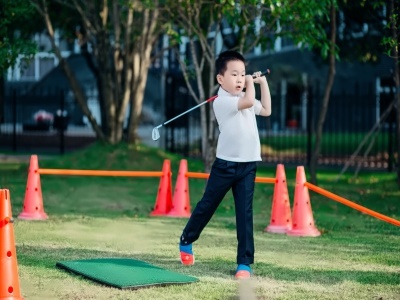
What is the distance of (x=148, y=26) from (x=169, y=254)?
11.6 metres

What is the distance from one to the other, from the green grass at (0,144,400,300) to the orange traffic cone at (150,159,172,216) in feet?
0.96

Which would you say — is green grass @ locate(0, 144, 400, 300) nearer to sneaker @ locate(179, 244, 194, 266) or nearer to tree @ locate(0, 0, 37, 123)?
sneaker @ locate(179, 244, 194, 266)

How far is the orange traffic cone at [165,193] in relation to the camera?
1366 centimetres

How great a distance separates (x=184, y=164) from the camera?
13.5 metres

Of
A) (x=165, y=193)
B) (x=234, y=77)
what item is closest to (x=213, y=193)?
(x=234, y=77)

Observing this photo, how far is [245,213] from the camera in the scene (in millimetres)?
8609

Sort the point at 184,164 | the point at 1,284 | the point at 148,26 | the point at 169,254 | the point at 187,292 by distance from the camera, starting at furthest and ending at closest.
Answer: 1. the point at 148,26
2. the point at 184,164
3. the point at 169,254
4. the point at 187,292
5. the point at 1,284

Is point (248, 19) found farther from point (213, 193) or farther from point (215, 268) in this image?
point (213, 193)

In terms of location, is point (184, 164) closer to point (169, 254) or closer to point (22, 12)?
point (169, 254)

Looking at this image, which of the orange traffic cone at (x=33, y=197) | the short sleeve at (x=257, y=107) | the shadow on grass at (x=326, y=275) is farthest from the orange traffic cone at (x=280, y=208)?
the short sleeve at (x=257, y=107)

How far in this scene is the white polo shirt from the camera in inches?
337

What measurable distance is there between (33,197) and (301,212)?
3.52 metres

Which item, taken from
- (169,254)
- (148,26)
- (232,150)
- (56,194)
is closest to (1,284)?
(232,150)

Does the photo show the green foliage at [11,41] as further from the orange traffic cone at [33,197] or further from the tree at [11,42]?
the orange traffic cone at [33,197]
